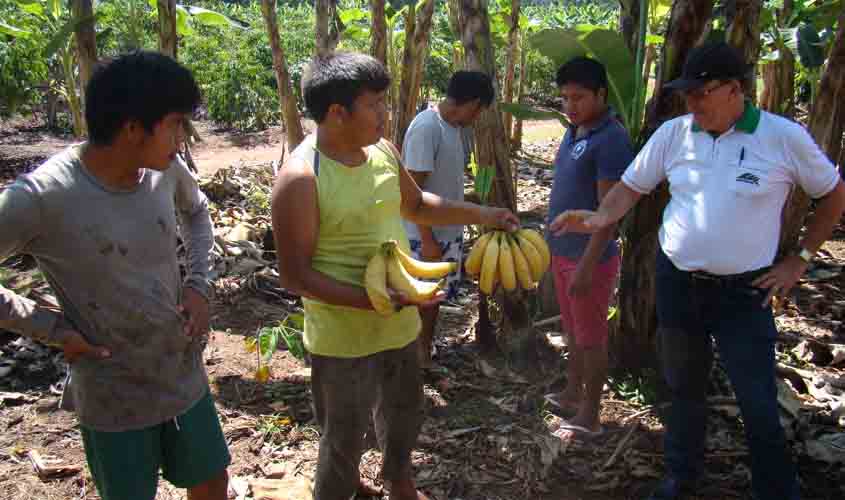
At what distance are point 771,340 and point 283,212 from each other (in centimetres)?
194

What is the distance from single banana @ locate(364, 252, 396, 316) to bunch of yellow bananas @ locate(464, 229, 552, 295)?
713 mm

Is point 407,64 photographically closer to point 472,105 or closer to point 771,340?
point 472,105

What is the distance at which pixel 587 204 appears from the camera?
11.2 ft

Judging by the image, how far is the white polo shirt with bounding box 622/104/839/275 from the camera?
8.45 ft

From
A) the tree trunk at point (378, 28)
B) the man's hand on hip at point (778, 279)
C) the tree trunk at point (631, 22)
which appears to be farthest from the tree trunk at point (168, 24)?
the man's hand on hip at point (778, 279)

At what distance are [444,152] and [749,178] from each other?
74.7 inches

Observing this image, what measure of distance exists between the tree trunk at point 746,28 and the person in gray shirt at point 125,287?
2.77 meters

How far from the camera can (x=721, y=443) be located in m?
3.53

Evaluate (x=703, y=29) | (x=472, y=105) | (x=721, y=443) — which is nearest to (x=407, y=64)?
(x=472, y=105)

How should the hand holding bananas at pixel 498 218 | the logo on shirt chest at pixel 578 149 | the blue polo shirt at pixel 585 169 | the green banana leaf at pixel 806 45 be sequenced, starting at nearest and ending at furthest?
the hand holding bananas at pixel 498 218 < the blue polo shirt at pixel 585 169 < the logo on shirt chest at pixel 578 149 < the green banana leaf at pixel 806 45

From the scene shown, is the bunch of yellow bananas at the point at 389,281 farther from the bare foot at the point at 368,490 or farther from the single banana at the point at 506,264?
the bare foot at the point at 368,490

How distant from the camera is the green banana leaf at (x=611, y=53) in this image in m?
3.93

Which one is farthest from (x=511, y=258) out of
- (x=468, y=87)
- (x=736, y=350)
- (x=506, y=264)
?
(x=468, y=87)

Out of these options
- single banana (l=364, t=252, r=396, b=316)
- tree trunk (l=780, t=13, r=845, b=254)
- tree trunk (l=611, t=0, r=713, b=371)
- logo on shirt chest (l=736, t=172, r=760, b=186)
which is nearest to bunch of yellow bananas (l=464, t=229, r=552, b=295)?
single banana (l=364, t=252, r=396, b=316)
